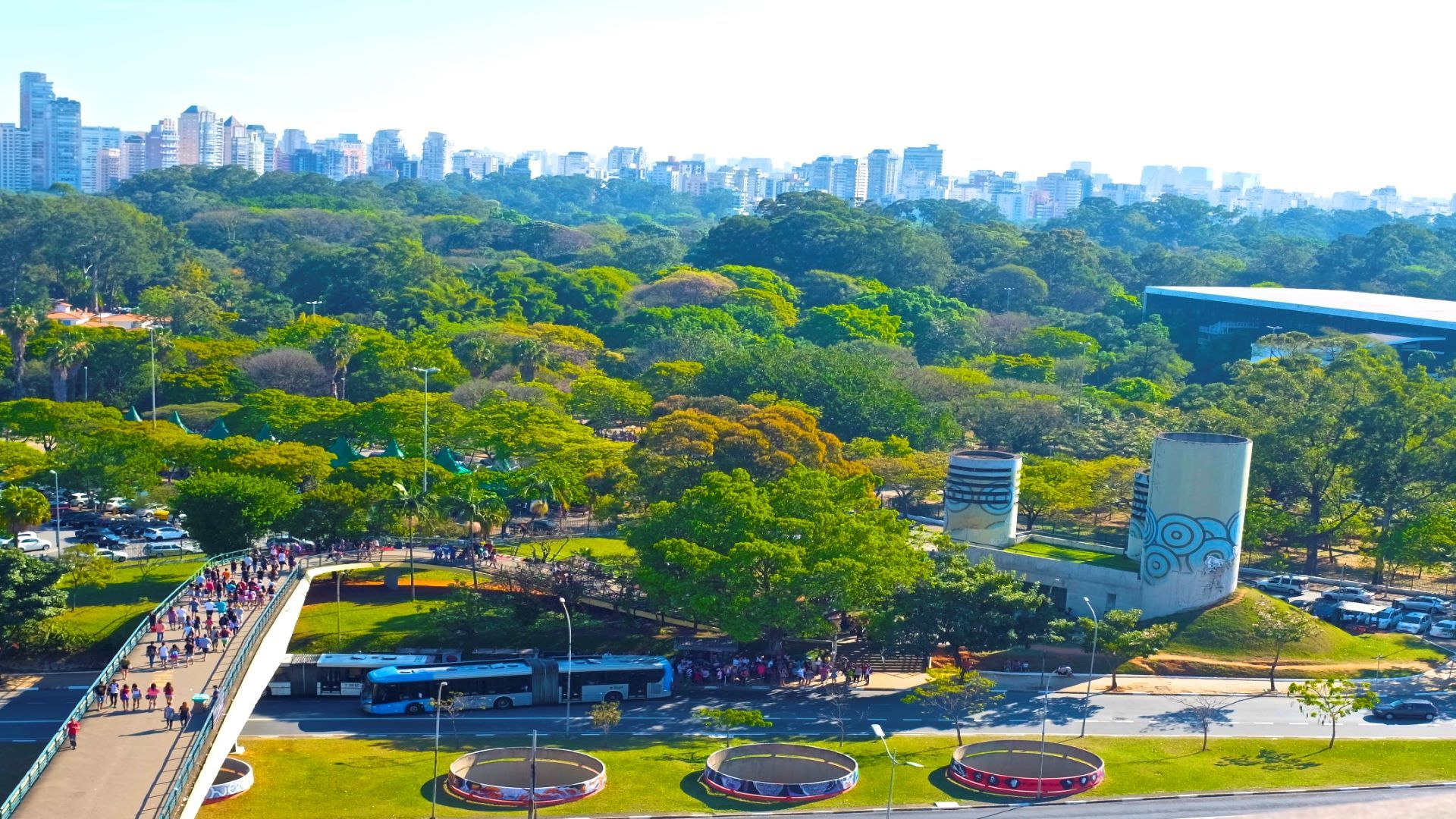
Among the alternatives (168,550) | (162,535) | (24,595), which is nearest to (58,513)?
(162,535)

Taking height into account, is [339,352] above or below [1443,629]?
above

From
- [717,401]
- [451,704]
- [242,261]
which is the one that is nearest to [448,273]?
[242,261]

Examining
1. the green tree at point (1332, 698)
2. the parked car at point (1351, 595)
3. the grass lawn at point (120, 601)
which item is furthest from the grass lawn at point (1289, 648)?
the grass lawn at point (120, 601)

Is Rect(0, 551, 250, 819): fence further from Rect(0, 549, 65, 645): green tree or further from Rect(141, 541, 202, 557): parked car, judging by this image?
Rect(141, 541, 202, 557): parked car

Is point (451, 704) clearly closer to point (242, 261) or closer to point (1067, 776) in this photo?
point (1067, 776)

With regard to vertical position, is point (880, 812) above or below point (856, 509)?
below

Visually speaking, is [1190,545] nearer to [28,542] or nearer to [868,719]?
[868,719]

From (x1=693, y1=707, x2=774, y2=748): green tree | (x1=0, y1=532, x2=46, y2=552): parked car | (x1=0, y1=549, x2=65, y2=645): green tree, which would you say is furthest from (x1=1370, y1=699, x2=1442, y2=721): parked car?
(x1=0, y1=532, x2=46, y2=552): parked car
